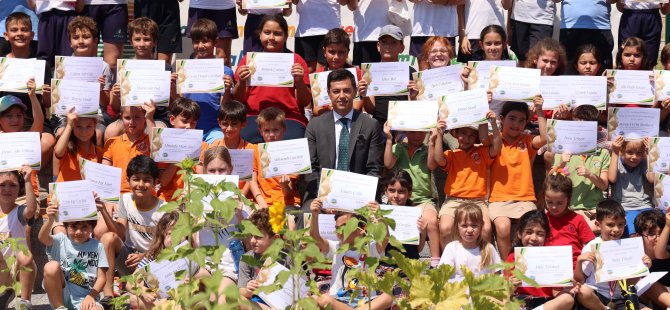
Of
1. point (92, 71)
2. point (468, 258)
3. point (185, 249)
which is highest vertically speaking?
point (92, 71)

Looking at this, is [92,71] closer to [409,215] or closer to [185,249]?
[409,215]

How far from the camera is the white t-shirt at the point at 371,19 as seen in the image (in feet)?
37.6

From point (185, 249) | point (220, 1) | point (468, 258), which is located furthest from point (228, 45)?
point (185, 249)

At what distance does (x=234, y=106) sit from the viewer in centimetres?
984

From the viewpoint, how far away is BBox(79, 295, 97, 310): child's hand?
8516 mm

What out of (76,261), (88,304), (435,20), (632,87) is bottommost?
(88,304)

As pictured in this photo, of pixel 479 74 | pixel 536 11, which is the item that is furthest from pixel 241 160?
pixel 536 11

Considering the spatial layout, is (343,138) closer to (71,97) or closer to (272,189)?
(272,189)

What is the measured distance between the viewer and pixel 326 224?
8.83 metres

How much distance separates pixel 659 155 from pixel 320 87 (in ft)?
9.02

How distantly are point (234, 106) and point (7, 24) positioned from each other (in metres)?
2.38

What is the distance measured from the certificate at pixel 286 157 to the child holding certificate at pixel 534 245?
1.64 m

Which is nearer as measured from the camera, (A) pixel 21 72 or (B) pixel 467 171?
(B) pixel 467 171

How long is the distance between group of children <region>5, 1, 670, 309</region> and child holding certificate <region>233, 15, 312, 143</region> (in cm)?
1
